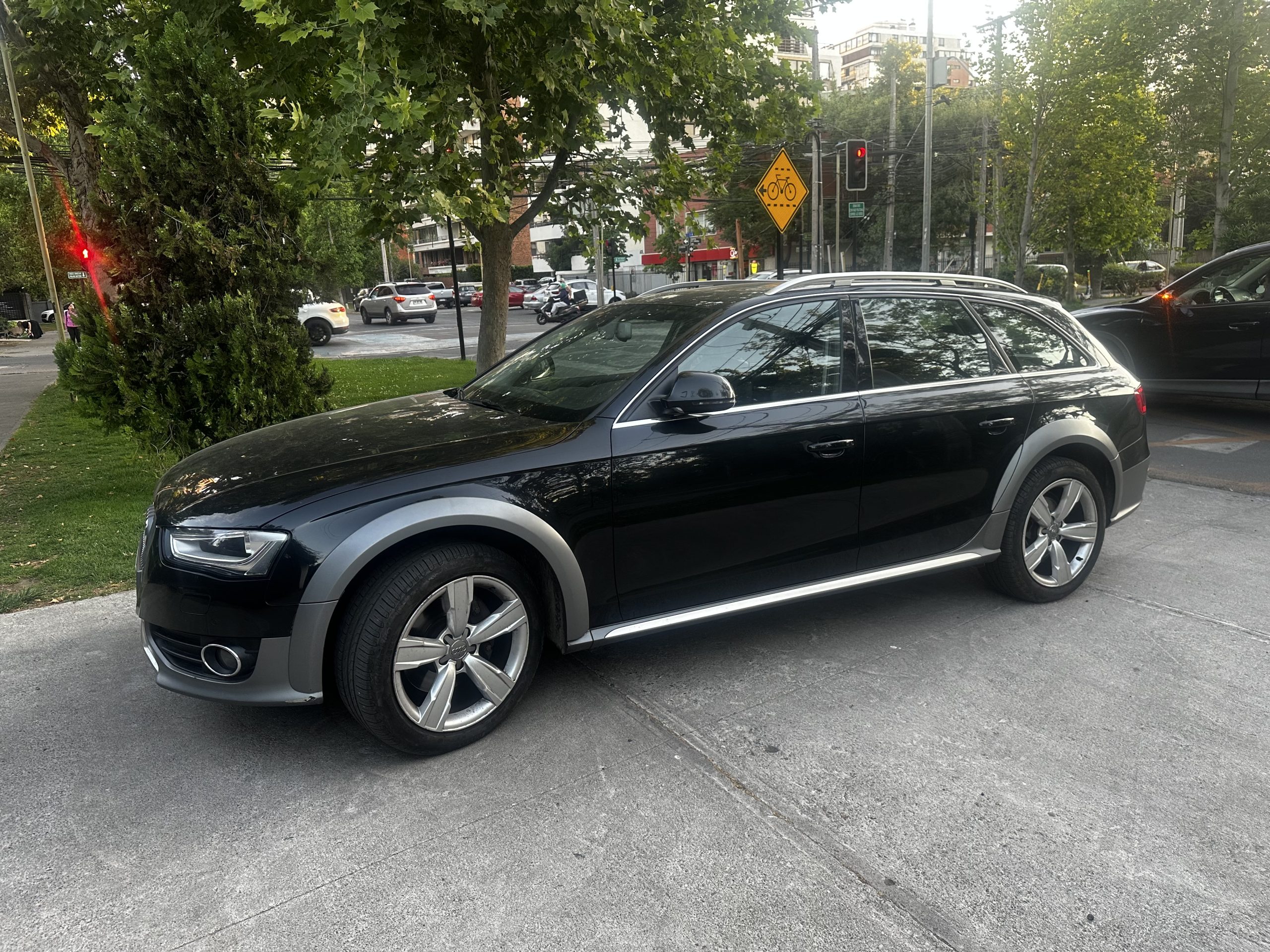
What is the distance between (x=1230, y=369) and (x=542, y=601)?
8.14m

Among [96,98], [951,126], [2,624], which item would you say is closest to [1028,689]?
[2,624]

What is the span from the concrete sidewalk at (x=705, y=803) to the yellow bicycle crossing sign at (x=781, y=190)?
27.9 feet

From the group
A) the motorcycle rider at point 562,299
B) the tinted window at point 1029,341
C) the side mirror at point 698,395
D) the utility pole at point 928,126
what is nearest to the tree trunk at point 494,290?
the tinted window at point 1029,341

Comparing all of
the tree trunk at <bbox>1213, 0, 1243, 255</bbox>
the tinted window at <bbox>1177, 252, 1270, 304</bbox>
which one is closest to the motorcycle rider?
the tree trunk at <bbox>1213, 0, 1243, 255</bbox>

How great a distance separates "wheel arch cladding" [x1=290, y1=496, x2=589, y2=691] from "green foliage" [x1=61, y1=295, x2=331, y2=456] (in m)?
3.86

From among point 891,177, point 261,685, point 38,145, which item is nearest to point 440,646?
point 261,685

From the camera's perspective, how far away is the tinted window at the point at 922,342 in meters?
4.19

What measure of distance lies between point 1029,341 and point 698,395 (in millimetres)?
2143

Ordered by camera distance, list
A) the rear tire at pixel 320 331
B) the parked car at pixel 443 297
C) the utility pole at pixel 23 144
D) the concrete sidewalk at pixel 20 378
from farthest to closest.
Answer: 1. the parked car at pixel 443 297
2. the rear tire at pixel 320 331
3. the utility pole at pixel 23 144
4. the concrete sidewalk at pixel 20 378

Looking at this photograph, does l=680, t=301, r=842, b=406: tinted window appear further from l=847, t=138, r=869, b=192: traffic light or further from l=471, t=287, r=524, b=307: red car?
l=471, t=287, r=524, b=307: red car

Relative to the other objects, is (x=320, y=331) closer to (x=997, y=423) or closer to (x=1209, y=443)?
(x=1209, y=443)

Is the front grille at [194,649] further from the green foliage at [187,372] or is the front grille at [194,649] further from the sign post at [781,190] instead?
the sign post at [781,190]

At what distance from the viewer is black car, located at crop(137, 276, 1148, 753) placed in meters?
3.11

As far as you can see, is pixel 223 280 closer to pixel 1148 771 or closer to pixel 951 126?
pixel 1148 771
